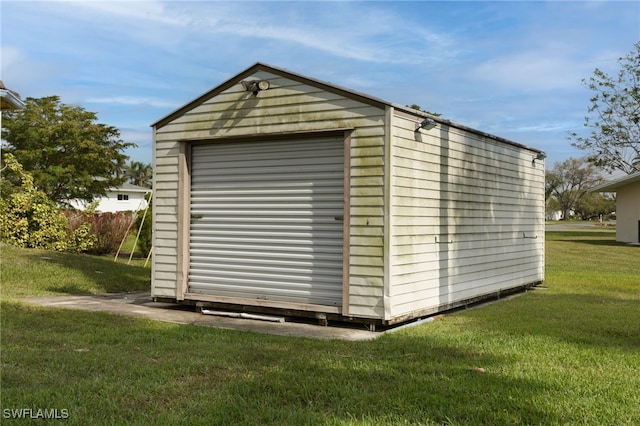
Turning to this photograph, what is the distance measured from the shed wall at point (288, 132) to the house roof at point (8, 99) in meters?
2.08

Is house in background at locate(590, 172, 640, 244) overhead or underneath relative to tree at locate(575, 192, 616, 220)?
underneath

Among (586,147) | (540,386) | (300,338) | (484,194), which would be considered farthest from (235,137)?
(586,147)

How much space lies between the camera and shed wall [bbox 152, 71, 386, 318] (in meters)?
7.36

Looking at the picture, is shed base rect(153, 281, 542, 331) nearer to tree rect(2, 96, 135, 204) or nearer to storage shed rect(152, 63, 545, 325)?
storage shed rect(152, 63, 545, 325)

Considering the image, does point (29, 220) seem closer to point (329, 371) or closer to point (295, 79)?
point (295, 79)

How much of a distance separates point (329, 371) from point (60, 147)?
2683 centimetres

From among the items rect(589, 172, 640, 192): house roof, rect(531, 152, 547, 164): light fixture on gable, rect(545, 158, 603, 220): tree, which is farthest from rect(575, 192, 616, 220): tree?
rect(531, 152, 547, 164): light fixture on gable

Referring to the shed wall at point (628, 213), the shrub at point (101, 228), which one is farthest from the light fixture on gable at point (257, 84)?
the shed wall at point (628, 213)

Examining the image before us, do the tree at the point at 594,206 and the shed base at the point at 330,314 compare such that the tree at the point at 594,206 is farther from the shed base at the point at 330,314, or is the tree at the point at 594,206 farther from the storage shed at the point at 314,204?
the shed base at the point at 330,314

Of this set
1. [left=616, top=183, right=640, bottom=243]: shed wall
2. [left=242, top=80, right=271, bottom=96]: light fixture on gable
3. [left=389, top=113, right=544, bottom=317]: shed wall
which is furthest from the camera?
[left=616, top=183, right=640, bottom=243]: shed wall

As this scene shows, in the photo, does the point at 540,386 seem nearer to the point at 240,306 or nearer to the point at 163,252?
the point at 240,306

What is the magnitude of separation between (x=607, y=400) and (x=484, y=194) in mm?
5799

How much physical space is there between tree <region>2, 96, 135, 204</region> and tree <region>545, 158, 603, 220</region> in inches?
2635

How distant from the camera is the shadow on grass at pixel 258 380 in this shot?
402 cm
